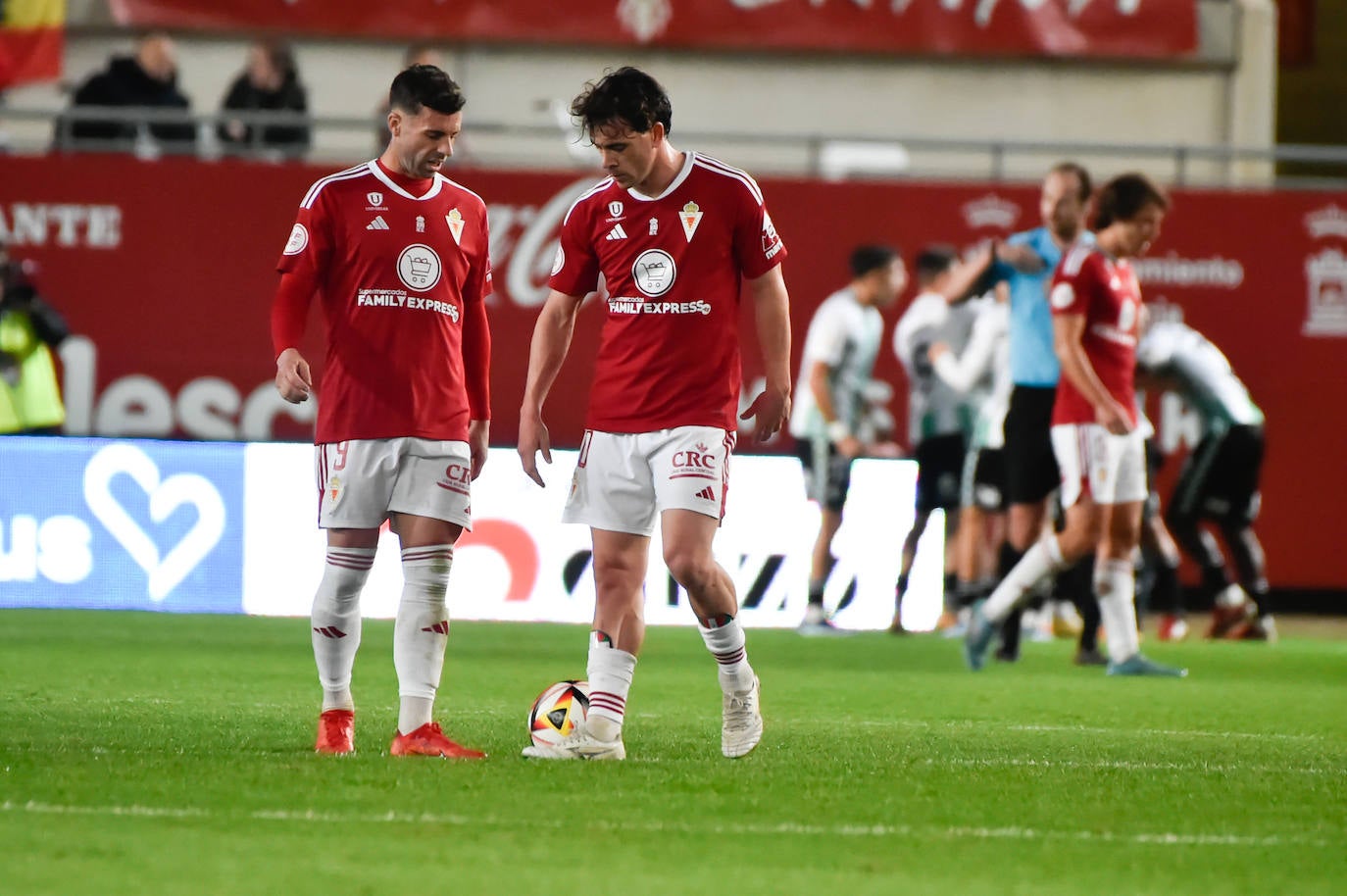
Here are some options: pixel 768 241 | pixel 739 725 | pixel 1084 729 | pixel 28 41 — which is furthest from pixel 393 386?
pixel 28 41

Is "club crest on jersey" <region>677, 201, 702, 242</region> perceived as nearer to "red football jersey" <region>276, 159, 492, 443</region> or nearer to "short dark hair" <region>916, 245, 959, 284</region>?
"red football jersey" <region>276, 159, 492, 443</region>

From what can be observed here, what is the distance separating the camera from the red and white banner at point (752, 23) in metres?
18.2

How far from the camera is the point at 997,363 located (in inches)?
508

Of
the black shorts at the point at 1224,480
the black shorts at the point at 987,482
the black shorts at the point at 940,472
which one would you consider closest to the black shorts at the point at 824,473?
the black shorts at the point at 940,472

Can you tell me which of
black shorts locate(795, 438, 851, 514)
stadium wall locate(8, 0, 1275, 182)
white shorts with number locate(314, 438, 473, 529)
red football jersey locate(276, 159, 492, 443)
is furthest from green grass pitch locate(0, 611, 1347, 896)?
stadium wall locate(8, 0, 1275, 182)

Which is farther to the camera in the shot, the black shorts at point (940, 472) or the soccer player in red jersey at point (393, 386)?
the black shorts at point (940, 472)

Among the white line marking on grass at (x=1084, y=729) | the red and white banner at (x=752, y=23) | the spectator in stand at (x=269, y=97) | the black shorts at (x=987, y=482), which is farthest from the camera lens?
the red and white banner at (x=752, y=23)

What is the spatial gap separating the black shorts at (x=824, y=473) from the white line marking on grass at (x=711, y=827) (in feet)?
25.9

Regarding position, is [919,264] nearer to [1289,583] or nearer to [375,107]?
[1289,583]

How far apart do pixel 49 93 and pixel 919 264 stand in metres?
8.49

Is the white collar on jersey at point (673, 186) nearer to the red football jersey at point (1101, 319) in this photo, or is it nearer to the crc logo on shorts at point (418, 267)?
the crc logo on shorts at point (418, 267)

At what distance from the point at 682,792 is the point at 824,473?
7653mm

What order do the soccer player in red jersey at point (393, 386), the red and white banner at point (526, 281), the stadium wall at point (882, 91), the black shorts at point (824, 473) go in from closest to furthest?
the soccer player in red jersey at point (393, 386) < the black shorts at point (824, 473) < the red and white banner at point (526, 281) < the stadium wall at point (882, 91)

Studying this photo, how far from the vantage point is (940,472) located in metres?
13.2
